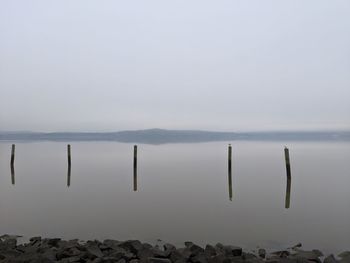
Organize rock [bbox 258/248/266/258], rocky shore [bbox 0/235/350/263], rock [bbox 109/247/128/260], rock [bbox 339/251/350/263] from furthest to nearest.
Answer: rock [bbox 258/248/266/258]
rock [bbox 339/251/350/263]
rock [bbox 109/247/128/260]
rocky shore [bbox 0/235/350/263]

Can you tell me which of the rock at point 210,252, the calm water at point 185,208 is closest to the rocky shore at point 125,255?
the rock at point 210,252

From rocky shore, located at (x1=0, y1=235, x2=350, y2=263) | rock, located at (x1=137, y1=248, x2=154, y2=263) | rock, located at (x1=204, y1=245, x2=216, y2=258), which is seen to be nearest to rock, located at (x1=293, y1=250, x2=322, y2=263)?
rocky shore, located at (x1=0, y1=235, x2=350, y2=263)

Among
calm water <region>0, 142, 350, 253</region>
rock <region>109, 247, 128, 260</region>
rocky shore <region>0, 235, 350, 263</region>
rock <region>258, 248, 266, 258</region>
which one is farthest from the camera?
calm water <region>0, 142, 350, 253</region>

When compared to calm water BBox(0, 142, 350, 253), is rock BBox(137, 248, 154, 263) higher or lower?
higher

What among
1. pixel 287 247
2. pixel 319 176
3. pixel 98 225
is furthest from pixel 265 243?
pixel 319 176

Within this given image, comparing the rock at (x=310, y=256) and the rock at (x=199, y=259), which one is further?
the rock at (x=310, y=256)

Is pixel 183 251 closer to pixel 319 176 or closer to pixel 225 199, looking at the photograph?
pixel 225 199

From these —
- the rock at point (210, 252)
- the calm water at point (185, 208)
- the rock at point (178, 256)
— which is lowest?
the calm water at point (185, 208)

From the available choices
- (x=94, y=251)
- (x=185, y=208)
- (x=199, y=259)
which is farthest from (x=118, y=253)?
(x=185, y=208)

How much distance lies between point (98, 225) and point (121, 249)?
2.96 metres

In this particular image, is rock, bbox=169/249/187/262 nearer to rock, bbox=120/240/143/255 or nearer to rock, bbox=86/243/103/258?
rock, bbox=120/240/143/255

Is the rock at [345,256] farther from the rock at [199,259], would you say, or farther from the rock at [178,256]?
the rock at [178,256]

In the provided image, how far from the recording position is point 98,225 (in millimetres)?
7605

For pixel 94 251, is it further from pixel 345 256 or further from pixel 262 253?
pixel 345 256
